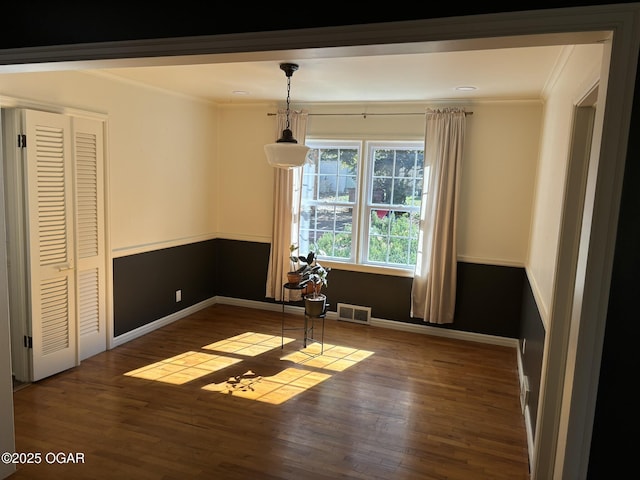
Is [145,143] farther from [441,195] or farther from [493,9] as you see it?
[493,9]

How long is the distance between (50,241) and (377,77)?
2.92 m

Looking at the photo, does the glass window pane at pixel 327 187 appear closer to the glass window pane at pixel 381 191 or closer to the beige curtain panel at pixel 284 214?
the beige curtain panel at pixel 284 214

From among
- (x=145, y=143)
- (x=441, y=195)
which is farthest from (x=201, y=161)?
(x=441, y=195)

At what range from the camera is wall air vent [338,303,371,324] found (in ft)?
17.3

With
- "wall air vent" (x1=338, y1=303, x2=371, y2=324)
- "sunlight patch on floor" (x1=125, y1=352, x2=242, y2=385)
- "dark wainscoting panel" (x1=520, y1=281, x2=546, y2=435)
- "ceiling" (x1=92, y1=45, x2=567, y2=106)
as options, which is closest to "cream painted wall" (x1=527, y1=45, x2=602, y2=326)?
"dark wainscoting panel" (x1=520, y1=281, x2=546, y2=435)

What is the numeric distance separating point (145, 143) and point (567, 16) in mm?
4025

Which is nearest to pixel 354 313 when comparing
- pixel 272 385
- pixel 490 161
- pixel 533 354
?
pixel 272 385

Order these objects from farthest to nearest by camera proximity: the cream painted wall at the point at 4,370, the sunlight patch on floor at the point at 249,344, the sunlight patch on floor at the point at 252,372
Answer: the sunlight patch on floor at the point at 249,344, the sunlight patch on floor at the point at 252,372, the cream painted wall at the point at 4,370

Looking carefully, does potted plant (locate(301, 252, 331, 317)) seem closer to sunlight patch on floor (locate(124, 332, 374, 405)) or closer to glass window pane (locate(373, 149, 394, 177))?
sunlight patch on floor (locate(124, 332, 374, 405))

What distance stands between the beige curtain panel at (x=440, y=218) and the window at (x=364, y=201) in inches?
8.2

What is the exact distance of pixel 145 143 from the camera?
4516 mm

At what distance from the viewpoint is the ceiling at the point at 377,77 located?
3117mm

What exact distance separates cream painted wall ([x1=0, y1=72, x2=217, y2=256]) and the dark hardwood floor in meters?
1.21

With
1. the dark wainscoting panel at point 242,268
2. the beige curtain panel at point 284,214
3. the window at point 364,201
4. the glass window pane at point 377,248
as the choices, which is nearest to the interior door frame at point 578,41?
the window at point 364,201
